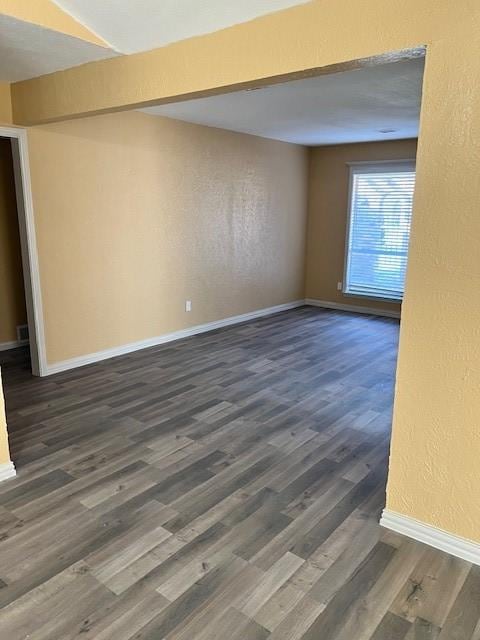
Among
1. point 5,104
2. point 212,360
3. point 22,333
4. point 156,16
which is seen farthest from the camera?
point 22,333

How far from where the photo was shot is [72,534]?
2.21 m

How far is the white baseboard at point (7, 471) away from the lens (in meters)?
2.62

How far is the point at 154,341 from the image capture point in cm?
530


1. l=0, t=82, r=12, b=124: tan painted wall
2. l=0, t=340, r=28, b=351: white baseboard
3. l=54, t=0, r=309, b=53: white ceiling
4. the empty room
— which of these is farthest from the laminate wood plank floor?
l=54, t=0, r=309, b=53: white ceiling

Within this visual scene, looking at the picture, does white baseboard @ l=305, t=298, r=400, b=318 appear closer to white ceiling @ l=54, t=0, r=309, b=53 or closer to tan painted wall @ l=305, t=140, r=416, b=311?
tan painted wall @ l=305, t=140, r=416, b=311

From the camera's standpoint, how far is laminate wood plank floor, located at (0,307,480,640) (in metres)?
1.77

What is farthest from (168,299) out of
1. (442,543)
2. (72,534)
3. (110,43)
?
(442,543)

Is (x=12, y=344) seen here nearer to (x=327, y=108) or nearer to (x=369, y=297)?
(x=327, y=108)

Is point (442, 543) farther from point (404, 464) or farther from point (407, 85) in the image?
point (407, 85)

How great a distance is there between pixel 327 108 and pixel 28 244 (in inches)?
114

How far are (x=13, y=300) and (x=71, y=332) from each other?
122 centimetres

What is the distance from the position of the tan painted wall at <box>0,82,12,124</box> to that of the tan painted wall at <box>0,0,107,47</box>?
4.72 ft

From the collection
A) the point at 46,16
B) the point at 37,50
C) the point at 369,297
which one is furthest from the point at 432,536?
the point at 369,297

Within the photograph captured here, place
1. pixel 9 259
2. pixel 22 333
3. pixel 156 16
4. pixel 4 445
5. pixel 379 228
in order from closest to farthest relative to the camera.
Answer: pixel 156 16 → pixel 4 445 → pixel 9 259 → pixel 22 333 → pixel 379 228
